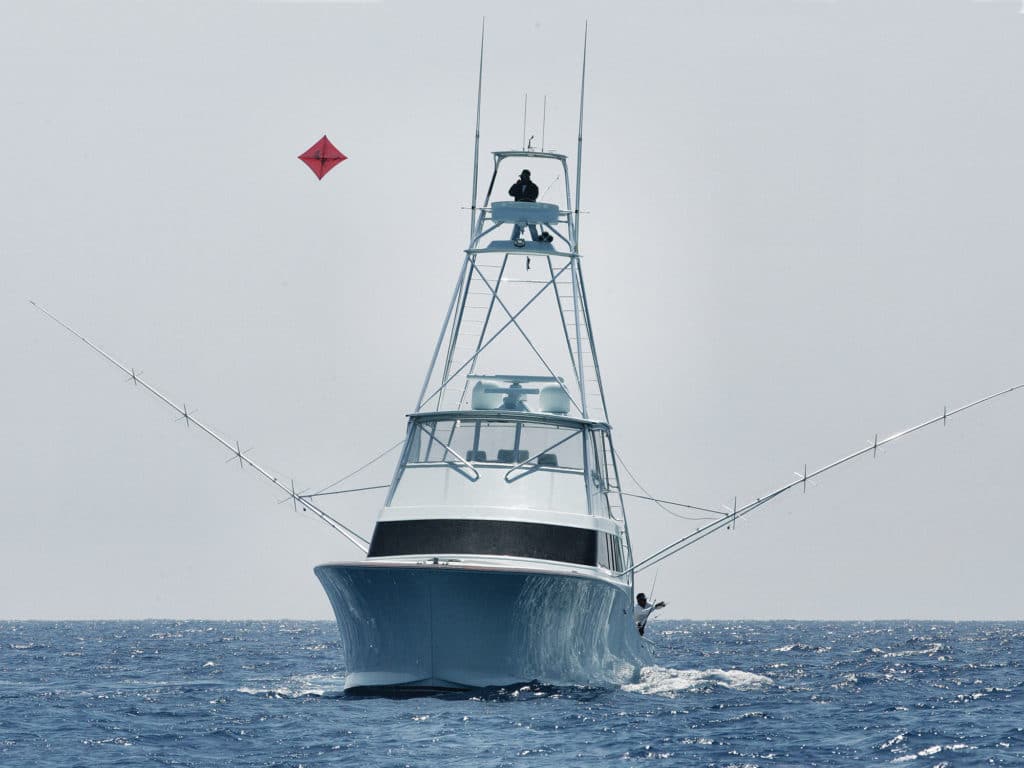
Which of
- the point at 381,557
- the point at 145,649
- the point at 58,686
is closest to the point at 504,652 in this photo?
the point at 381,557

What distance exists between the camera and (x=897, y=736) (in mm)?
22953

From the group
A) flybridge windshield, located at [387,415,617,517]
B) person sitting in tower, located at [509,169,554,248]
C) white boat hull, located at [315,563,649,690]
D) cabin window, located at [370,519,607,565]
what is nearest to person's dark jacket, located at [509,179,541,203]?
person sitting in tower, located at [509,169,554,248]

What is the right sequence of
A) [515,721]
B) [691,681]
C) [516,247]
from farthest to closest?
[691,681], [516,247], [515,721]

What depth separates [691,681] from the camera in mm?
34125

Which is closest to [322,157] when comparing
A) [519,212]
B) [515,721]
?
[519,212]

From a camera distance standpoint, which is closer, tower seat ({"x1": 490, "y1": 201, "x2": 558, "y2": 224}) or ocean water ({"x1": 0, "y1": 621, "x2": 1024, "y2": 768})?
ocean water ({"x1": 0, "y1": 621, "x2": 1024, "y2": 768})

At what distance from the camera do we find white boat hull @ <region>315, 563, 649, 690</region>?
25750 millimetres

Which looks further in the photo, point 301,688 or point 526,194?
point 526,194

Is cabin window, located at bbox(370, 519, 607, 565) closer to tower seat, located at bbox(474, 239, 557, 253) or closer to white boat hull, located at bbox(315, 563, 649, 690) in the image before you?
white boat hull, located at bbox(315, 563, 649, 690)

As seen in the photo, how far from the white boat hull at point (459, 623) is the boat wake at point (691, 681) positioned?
377 centimetres

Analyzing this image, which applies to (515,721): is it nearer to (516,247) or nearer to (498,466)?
(498,466)

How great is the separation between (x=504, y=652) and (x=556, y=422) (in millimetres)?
5294

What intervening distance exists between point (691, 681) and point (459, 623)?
31.4 feet

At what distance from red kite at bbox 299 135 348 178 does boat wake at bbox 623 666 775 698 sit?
10.6 m
